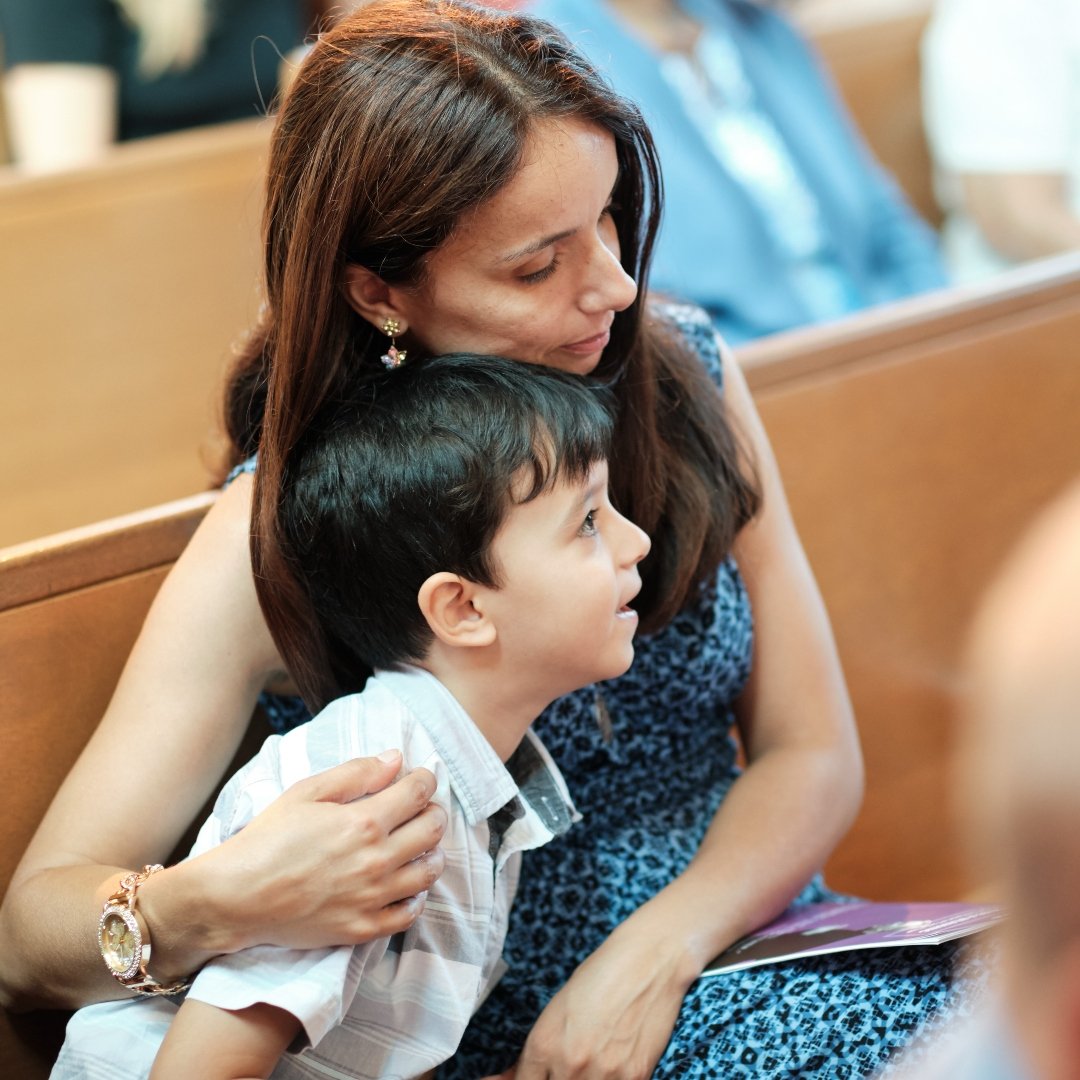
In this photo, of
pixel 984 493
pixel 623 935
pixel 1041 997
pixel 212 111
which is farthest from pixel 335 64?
pixel 212 111

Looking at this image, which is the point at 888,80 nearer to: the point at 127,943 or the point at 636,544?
the point at 636,544

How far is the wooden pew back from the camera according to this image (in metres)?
1.21

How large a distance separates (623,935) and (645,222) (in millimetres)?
632

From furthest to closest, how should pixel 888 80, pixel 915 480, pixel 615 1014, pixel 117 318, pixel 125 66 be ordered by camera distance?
pixel 888 80, pixel 125 66, pixel 117 318, pixel 915 480, pixel 615 1014

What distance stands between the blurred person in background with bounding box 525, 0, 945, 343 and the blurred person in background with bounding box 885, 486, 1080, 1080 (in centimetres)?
187

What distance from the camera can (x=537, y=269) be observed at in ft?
3.73

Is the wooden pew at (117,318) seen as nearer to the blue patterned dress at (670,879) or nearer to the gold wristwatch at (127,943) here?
the blue patterned dress at (670,879)

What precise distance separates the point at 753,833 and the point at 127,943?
566 mm

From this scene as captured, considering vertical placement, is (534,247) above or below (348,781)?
above

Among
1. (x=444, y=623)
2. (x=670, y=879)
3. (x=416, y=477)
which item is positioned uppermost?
(x=416, y=477)

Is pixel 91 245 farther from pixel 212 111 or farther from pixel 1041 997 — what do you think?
pixel 1041 997

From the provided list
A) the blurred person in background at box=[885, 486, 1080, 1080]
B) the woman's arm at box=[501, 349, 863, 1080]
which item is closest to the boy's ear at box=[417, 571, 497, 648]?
the woman's arm at box=[501, 349, 863, 1080]

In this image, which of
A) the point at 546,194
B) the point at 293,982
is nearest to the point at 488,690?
the point at 293,982

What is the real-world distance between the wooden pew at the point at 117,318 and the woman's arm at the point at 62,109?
0.27m
